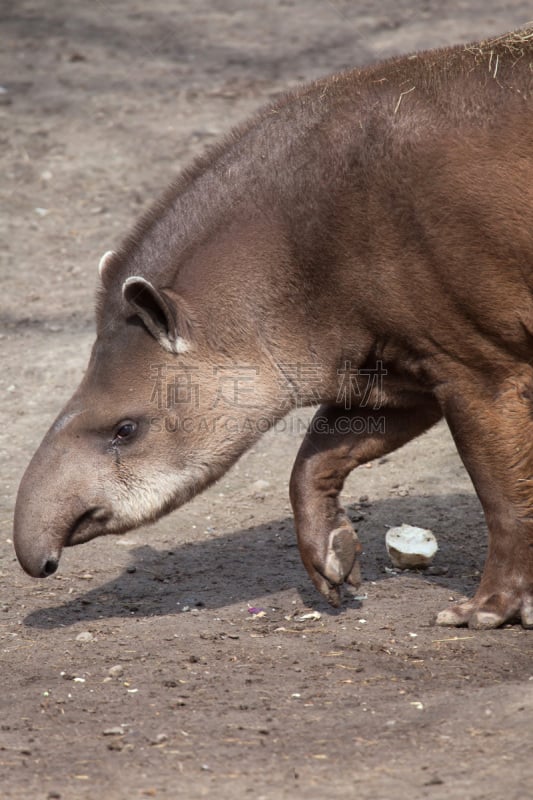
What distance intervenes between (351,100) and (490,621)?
2708 mm

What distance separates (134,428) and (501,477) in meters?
1.88

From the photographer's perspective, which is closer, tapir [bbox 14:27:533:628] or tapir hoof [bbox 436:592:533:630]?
tapir [bbox 14:27:533:628]

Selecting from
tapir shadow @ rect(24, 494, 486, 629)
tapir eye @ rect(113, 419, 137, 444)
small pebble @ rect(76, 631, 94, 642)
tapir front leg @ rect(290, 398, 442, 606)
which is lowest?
tapir shadow @ rect(24, 494, 486, 629)

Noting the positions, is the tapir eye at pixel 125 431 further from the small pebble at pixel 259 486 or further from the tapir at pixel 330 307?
the small pebble at pixel 259 486

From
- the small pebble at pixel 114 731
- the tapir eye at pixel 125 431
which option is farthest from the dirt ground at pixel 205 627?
the tapir eye at pixel 125 431

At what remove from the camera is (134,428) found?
6.21m

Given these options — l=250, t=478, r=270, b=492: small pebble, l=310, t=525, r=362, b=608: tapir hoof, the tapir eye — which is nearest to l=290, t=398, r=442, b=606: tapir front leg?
l=310, t=525, r=362, b=608: tapir hoof

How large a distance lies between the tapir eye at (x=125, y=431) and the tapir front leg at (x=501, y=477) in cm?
159

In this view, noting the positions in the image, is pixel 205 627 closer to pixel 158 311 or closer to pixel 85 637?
pixel 85 637

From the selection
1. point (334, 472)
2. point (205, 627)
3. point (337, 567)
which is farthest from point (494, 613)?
point (205, 627)

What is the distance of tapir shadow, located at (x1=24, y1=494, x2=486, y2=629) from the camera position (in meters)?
6.68

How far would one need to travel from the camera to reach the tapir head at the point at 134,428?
607 centimetres

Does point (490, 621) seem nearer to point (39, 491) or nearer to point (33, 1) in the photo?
point (39, 491)

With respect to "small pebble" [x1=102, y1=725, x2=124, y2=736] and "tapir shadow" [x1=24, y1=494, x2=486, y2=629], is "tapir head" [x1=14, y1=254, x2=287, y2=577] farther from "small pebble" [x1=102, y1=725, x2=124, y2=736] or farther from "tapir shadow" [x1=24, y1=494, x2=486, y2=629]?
"small pebble" [x1=102, y1=725, x2=124, y2=736]
